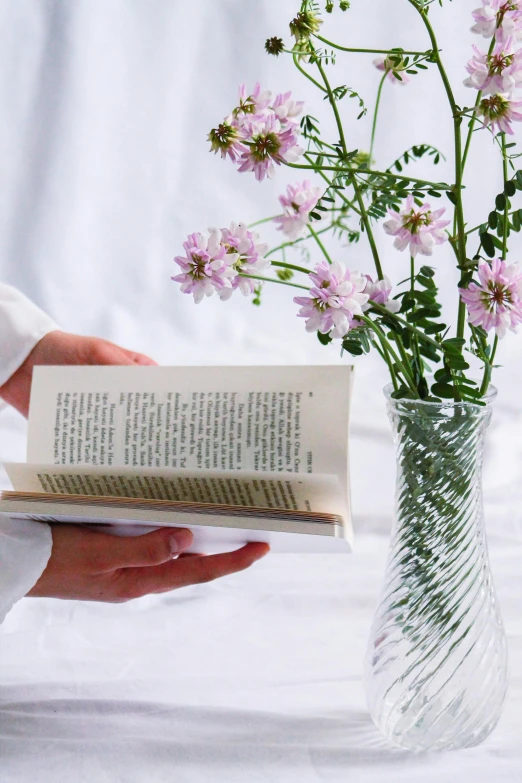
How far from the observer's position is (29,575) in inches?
30.3

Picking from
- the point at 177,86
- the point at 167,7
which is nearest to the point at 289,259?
the point at 177,86

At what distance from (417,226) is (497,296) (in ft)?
0.24

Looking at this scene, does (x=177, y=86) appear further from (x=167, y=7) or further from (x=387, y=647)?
(x=387, y=647)

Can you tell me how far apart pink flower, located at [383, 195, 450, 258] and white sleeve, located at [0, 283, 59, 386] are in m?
0.54

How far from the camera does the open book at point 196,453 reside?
2.19 ft

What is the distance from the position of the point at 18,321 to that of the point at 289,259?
37.9 inches

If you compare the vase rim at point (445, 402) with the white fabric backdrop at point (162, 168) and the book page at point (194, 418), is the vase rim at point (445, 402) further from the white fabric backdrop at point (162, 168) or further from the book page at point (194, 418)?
the white fabric backdrop at point (162, 168)

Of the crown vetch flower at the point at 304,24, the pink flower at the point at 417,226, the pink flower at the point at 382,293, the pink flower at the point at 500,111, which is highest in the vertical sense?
the crown vetch flower at the point at 304,24

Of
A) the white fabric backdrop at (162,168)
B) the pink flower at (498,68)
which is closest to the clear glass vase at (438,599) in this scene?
the pink flower at (498,68)

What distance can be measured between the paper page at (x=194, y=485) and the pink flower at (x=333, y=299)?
0.45 feet

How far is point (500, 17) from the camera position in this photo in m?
0.54

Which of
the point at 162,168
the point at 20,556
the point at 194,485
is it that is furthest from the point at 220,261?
the point at 162,168

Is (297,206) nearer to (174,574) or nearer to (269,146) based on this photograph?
(269,146)

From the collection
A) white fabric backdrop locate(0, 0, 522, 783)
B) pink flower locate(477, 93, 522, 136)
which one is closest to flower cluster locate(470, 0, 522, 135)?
pink flower locate(477, 93, 522, 136)
